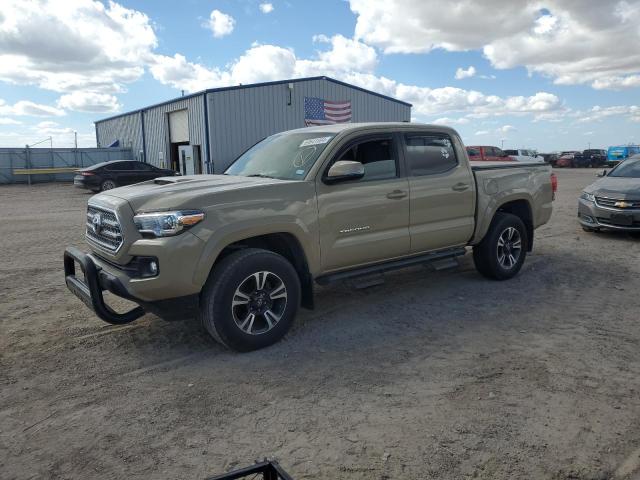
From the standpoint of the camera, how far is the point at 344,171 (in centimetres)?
464

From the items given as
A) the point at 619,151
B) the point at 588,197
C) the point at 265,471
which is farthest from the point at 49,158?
the point at 619,151

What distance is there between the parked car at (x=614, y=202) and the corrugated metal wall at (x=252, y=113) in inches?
613

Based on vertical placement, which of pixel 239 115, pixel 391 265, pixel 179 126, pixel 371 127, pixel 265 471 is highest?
pixel 239 115

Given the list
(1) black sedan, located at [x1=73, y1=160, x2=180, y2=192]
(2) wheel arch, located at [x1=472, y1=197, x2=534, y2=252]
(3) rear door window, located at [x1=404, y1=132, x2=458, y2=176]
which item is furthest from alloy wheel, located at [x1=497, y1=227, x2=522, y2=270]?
(1) black sedan, located at [x1=73, y1=160, x2=180, y2=192]

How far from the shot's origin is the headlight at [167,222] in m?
3.97

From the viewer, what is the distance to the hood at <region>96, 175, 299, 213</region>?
4055 mm

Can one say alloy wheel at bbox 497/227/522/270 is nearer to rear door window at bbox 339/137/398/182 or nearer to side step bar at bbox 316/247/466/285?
side step bar at bbox 316/247/466/285

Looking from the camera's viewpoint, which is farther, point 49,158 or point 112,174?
point 49,158

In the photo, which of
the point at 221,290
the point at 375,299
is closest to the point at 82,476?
the point at 221,290

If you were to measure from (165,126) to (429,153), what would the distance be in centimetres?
2410

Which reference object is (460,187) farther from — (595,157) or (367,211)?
(595,157)

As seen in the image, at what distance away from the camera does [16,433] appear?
3.25m

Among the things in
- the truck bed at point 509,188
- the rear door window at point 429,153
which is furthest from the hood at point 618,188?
the rear door window at point 429,153

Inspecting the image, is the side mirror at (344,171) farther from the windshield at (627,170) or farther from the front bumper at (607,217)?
the windshield at (627,170)
